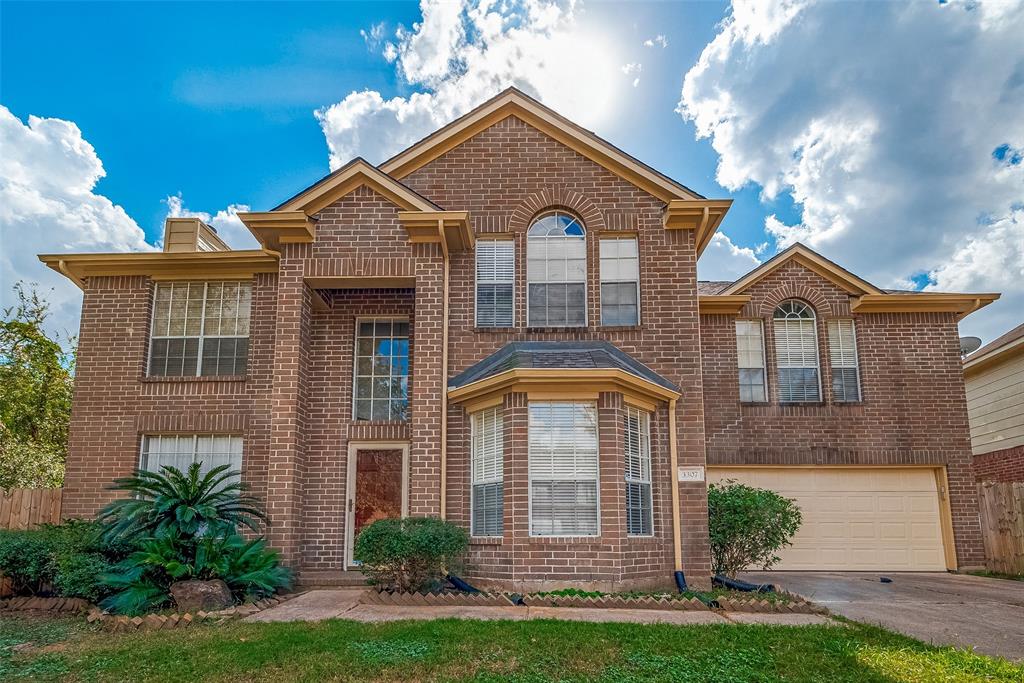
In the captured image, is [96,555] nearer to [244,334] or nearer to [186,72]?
[244,334]

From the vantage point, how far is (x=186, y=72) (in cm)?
1337

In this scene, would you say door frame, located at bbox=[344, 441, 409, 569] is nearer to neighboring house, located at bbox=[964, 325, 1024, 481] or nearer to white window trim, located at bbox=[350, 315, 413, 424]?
white window trim, located at bbox=[350, 315, 413, 424]

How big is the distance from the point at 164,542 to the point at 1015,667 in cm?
919

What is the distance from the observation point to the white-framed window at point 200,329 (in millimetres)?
13672

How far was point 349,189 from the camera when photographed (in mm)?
12391

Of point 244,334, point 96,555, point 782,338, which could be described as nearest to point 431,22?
point 244,334

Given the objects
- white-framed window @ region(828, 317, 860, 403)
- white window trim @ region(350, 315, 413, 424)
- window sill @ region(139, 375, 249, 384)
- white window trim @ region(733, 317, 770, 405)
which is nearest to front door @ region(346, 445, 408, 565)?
white window trim @ region(350, 315, 413, 424)

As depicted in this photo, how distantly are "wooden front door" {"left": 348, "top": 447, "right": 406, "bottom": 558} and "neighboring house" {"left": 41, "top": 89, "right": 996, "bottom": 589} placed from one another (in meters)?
0.04

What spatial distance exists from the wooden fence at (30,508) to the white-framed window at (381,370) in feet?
19.4

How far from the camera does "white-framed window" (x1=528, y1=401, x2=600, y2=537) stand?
1080cm

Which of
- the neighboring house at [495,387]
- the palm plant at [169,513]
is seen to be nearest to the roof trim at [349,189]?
the neighboring house at [495,387]

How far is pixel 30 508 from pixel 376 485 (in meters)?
6.53

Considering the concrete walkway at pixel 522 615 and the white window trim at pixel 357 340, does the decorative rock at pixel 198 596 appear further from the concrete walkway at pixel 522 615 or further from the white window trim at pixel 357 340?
the white window trim at pixel 357 340

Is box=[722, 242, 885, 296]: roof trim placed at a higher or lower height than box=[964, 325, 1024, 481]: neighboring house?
higher
